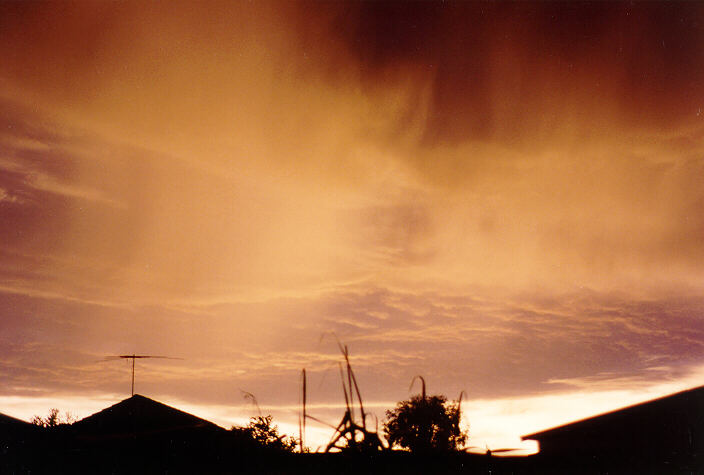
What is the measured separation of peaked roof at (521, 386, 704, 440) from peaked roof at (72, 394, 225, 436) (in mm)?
17026

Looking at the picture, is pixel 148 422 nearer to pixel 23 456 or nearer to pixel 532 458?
pixel 23 456

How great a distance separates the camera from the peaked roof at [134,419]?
29.2 metres

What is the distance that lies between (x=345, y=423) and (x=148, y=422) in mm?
29026

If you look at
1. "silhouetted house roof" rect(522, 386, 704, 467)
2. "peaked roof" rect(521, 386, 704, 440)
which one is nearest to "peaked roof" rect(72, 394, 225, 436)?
"peaked roof" rect(521, 386, 704, 440)

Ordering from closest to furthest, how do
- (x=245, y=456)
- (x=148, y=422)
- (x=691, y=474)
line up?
(x=245, y=456) < (x=691, y=474) < (x=148, y=422)

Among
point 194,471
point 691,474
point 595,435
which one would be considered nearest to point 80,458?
point 194,471

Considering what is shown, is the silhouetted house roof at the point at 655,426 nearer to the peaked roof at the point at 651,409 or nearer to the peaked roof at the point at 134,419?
the peaked roof at the point at 651,409

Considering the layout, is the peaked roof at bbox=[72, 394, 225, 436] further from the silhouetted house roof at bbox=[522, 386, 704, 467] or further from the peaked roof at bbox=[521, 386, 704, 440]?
the silhouetted house roof at bbox=[522, 386, 704, 467]

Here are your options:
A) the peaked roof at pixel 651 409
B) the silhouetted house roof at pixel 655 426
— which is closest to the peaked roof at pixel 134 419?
the peaked roof at pixel 651 409

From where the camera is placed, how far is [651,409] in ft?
65.5

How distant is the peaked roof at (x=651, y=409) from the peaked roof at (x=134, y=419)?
1703 centimetres

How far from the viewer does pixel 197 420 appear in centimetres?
3209

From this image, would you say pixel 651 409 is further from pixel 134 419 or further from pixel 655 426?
pixel 134 419

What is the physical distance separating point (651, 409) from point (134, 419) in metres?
23.9
